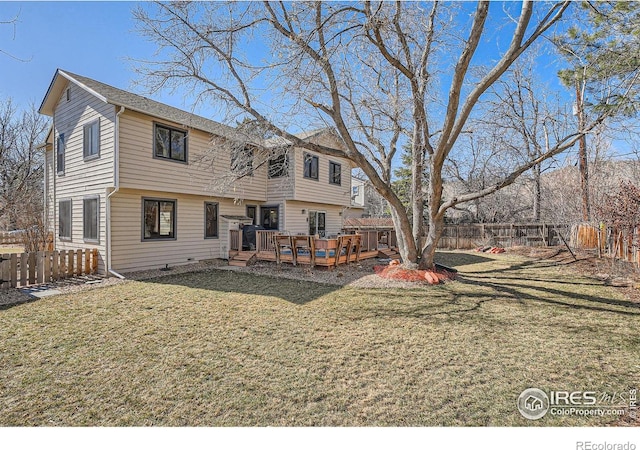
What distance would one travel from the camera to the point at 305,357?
349 cm

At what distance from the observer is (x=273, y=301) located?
6016 mm

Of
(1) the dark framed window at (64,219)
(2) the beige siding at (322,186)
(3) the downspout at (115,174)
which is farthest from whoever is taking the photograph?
(2) the beige siding at (322,186)

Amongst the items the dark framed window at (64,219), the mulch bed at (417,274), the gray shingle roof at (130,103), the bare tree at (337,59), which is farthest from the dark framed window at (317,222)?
the dark framed window at (64,219)

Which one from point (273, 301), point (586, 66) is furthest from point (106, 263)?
→ point (586, 66)

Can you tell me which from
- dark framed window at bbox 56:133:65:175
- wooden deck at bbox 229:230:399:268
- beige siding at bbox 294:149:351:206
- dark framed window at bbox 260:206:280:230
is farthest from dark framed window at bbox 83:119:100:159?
beige siding at bbox 294:149:351:206

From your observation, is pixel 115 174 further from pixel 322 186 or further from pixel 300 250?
pixel 322 186

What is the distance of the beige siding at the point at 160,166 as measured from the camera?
345 inches

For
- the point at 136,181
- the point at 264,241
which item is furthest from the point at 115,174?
the point at 264,241

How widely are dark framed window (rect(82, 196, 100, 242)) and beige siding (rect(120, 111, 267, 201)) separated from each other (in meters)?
1.43

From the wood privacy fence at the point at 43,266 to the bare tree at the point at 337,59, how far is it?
206 inches

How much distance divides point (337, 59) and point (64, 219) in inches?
430

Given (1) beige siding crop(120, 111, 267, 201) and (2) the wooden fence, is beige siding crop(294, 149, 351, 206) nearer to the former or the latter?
(1) beige siding crop(120, 111, 267, 201)

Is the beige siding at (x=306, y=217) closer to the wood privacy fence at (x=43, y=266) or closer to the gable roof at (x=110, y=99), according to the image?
the gable roof at (x=110, y=99)

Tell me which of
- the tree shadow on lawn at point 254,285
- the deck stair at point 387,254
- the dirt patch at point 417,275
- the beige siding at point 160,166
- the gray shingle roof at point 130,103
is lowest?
the tree shadow on lawn at point 254,285
